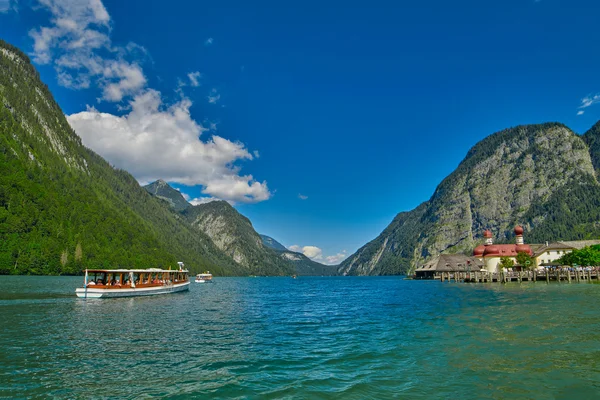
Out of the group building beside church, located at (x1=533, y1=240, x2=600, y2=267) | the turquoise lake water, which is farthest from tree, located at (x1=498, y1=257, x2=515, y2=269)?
the turquoise lake water

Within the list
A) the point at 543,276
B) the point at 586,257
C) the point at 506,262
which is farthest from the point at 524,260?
the point at 543,276

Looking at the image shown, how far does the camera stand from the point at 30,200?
15875cm

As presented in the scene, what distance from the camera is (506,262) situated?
112750mm

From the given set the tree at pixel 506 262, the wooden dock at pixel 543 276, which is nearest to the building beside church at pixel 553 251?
the tree at pixel 506 262

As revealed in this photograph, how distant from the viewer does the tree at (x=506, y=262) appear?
11219 cm

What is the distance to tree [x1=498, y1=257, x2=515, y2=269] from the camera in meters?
112

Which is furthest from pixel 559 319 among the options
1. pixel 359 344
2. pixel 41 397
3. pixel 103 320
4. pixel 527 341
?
pixel 103 320

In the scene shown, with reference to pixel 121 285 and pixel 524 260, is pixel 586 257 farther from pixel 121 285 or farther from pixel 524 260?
pixel 121 285

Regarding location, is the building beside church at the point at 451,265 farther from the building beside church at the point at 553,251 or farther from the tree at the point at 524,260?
the tree at the point at 524,260

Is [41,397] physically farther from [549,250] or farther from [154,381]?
[549,250]

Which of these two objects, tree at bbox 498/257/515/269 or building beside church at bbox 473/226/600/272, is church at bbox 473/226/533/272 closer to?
building beside church at bbox 473/226/600/272

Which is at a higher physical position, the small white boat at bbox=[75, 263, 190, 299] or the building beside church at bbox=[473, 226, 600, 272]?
the building beside church at bbox=[473, 226, 600, 272]

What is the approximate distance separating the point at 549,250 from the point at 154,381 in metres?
142

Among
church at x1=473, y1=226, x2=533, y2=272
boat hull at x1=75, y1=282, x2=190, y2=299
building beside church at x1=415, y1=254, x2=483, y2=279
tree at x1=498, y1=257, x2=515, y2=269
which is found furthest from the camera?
building beside church at x1=415, y1=254, x2=483, y2=279
